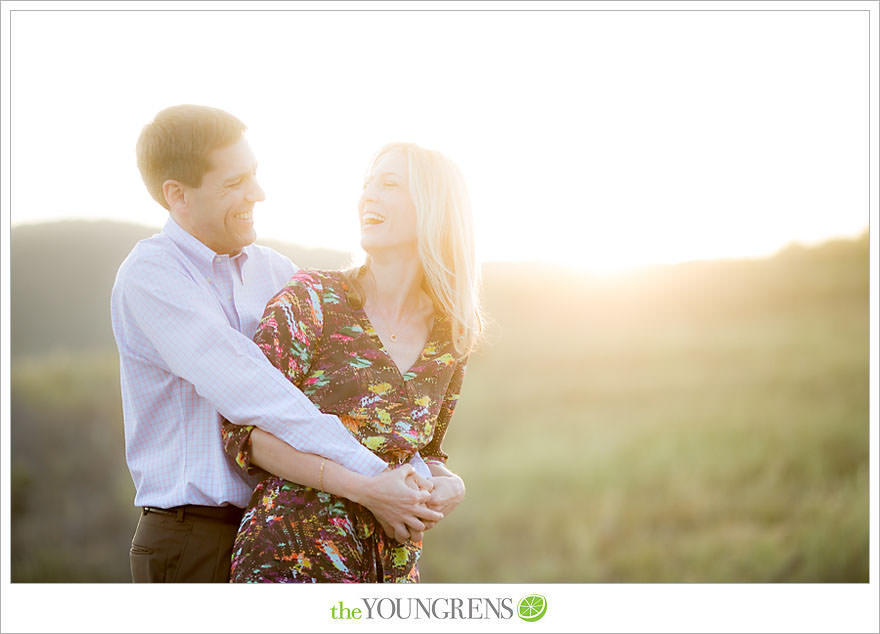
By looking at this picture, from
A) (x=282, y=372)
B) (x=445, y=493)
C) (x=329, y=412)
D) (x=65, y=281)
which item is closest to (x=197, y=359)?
(x=282, y=372)

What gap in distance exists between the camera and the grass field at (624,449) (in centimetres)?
1658

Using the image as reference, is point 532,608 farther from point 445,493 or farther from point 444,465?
point 445,493

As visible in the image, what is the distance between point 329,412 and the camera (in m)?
2.08

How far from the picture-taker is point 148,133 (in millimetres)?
2285

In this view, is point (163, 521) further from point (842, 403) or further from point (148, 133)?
point (842, 403)

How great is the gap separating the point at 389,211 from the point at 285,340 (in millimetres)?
408

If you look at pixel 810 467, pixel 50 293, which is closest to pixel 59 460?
pixel 50 293

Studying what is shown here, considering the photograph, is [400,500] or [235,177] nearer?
[400,500]

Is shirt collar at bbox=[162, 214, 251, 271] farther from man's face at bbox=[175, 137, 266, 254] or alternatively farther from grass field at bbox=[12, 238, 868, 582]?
grass field at bbox=[12, 238, 868, 582]

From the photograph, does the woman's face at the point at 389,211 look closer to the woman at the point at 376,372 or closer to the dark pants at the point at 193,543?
the woman at the point at 376,372

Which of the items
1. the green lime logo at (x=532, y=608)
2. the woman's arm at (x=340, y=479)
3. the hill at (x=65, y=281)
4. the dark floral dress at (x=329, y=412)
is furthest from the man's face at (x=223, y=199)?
the hill at (x=65, y=281)

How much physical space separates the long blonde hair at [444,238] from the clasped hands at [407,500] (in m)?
0.35

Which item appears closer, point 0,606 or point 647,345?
point 0,606

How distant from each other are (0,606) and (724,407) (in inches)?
648
